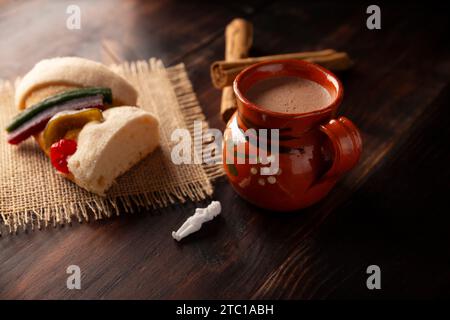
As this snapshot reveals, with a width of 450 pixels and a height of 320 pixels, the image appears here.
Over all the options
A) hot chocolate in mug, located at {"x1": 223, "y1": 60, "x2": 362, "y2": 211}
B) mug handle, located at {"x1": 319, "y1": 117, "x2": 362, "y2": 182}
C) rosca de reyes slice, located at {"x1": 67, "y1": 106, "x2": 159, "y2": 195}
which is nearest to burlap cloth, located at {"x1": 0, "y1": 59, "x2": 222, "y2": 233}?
rosca de reyes slice, located at {"x1": 67, "y1": 106, "x2": 159, "y2": 195}

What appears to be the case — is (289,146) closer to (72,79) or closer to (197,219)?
(197,219)

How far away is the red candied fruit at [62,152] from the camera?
3.26 feet

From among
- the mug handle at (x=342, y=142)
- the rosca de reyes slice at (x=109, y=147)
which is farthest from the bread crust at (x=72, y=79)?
the mug handle at (x=342, y=142)

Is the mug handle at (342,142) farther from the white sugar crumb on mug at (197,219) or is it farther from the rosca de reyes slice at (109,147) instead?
the rosca de reyes slice at (109,147)

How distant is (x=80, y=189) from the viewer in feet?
3.31

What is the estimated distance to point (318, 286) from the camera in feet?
Answer: 2.71

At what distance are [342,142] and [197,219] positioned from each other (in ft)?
0.99

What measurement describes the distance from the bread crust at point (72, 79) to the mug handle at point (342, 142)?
19.5 inches

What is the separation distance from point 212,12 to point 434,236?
3.29 ft

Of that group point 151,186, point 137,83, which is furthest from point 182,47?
point 151,186

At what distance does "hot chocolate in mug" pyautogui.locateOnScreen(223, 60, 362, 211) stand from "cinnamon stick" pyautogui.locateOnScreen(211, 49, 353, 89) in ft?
0.94

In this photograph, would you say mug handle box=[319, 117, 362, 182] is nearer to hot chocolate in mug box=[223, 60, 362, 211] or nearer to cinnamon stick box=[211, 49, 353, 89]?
hot chocolate in mug box=[223, 60, 362, 211]

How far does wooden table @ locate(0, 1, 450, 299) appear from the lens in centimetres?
83
